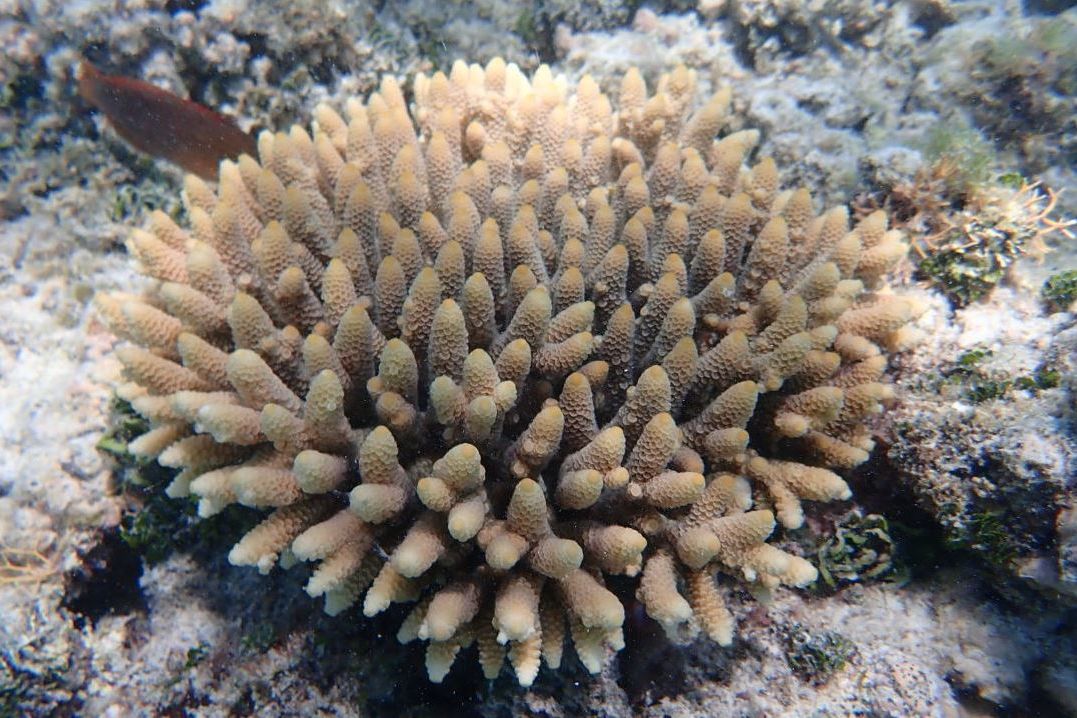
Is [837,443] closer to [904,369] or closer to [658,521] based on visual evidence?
[904,369]

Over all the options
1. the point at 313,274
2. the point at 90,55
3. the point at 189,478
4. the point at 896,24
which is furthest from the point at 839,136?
the point at 90,55

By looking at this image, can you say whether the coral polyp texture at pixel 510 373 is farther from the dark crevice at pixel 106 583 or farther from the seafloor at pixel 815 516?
the dark crevice at pixel 106 583

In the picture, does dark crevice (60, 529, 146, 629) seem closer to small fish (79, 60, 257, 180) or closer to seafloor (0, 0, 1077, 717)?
seafloor (0, 0, 1077, 717)

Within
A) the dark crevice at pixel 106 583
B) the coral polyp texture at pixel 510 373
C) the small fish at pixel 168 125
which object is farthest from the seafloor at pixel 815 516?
the small fish at pixel 168 125

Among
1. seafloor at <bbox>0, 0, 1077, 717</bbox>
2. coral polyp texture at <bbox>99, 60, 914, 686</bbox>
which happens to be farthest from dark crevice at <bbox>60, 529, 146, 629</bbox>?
coral polyp texture at <bbox>99, 60, 914, 686</bbox>

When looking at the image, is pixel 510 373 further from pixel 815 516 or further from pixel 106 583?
pixel 106 583

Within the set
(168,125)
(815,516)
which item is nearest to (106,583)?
(168,125)
